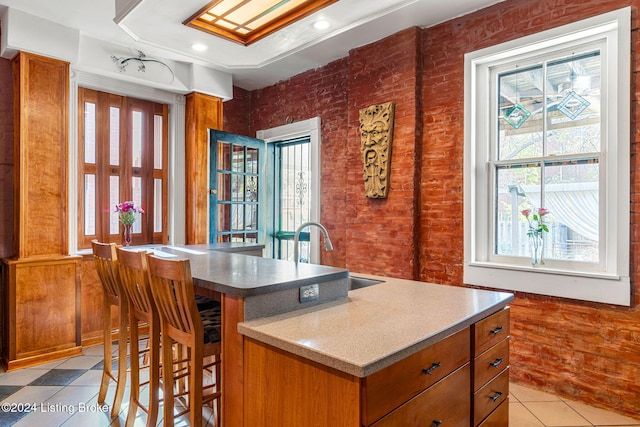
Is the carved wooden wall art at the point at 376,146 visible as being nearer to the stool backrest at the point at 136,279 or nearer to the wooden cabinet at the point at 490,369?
the wooden cabinet at the point at 490,369

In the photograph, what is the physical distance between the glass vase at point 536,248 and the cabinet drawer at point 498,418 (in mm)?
1306

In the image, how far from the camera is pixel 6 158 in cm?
341

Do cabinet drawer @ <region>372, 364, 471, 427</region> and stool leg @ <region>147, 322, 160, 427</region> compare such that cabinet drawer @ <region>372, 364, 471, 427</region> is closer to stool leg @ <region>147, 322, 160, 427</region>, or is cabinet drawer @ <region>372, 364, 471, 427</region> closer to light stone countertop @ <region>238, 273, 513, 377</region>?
light stone countertop @ <region>238, 273, 513, 377</region>

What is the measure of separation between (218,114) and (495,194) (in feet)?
10.2

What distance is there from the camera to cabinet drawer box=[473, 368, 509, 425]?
1.67m

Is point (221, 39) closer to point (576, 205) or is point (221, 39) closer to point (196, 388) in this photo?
point (196, 388)

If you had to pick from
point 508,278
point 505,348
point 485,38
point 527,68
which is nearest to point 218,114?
point 485,38

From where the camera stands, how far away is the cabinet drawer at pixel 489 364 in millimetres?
1662

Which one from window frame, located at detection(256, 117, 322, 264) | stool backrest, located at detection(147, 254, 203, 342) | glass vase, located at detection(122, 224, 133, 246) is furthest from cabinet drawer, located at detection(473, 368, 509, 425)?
glass vase, located at detection(122, 224, 133, 246)

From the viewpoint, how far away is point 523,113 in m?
3.03

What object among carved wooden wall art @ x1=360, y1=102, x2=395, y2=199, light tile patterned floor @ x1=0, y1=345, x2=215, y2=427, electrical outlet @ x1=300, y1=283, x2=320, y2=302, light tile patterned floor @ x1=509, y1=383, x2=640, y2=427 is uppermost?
carved wooden wall art @ x1=360, y1=102, x2=395, y2=199

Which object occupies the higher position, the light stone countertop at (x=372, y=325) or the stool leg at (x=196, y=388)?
the light stone countertop at (x=372, y=325)

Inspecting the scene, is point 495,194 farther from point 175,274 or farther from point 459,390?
point 175,274

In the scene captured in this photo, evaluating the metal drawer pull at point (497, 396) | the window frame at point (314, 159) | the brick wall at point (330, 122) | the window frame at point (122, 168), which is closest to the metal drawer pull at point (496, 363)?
the metal drawer pull at point (497, 396)
